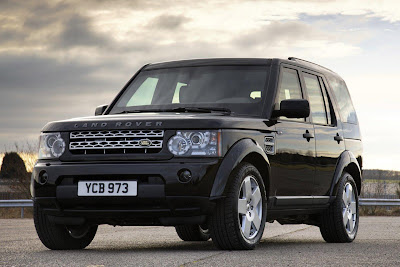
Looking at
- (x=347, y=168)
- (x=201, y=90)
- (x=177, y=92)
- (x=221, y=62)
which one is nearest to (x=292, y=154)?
(x=201, y=90)

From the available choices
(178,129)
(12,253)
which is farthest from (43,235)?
(178,129)

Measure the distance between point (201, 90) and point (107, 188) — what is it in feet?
6.51

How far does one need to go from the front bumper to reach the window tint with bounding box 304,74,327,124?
2.87 meters

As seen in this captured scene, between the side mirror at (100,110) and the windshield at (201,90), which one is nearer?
the windshield at (201,90)

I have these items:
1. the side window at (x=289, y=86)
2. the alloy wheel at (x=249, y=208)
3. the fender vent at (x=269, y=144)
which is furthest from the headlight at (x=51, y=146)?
the side window at (x=289, y=86)

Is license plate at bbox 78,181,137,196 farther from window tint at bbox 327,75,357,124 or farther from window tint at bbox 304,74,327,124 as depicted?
window tint at bbox 327,75,357,124

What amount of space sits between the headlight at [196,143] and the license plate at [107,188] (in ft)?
1.65

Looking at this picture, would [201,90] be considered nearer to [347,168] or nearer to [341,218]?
[341,218]

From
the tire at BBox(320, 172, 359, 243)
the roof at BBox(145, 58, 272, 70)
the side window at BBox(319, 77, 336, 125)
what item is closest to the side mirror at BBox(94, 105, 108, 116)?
the roof at BBox(145, 58, 272, 70)

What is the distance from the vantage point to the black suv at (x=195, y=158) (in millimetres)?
7102

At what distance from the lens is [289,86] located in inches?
358

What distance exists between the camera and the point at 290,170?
8547 millimetres

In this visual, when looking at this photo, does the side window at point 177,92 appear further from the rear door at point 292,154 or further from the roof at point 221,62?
the rear door at point 292,154

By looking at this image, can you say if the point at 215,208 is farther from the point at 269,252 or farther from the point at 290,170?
the point at 290,170
